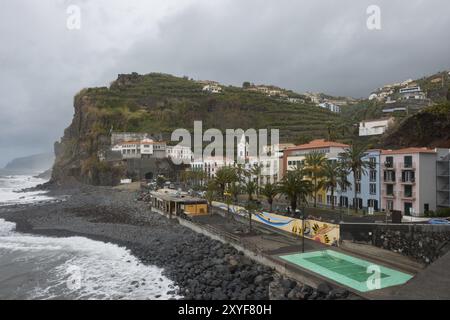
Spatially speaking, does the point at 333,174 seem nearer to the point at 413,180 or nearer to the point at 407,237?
the point at 413,180

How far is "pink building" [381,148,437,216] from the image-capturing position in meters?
28.1

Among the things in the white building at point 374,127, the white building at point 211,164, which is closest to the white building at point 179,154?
the white building at point 211,164

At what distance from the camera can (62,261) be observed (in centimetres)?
2212

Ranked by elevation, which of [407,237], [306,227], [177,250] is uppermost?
[407,237]

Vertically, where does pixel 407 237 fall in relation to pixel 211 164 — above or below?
below

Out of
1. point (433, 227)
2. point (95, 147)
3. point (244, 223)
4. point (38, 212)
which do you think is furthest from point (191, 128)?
point (433, 227)

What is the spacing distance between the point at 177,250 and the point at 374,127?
50888mm

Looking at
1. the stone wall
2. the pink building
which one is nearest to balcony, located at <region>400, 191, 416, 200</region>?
the pink building

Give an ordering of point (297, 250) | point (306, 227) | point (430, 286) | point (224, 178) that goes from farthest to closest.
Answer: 1. point (224, 178)
2. point (306, 227)
3. point (297, 250)
4. point (430, 286)

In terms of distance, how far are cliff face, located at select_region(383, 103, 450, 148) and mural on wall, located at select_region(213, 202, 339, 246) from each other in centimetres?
2422

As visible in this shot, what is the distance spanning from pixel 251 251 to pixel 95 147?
301 feet

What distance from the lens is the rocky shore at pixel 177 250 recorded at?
1501cm

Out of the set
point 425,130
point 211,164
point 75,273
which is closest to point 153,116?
point 211,164

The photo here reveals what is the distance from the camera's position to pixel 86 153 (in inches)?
4067
